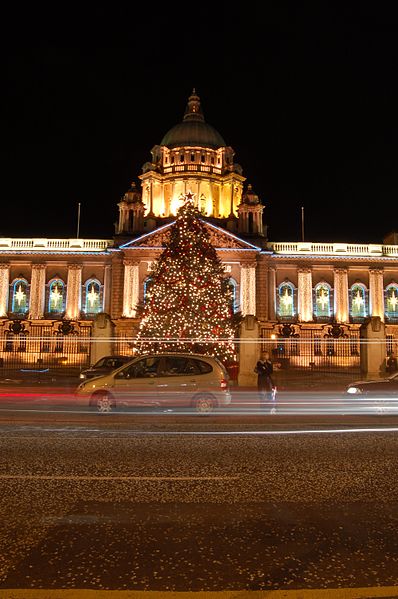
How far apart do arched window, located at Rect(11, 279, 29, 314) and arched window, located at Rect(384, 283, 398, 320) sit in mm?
35123

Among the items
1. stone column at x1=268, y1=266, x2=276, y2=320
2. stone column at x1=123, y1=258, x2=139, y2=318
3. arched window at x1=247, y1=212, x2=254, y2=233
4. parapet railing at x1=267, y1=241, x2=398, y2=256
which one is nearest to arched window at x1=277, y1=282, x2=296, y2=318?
stone column at x1=268, y1=266, x2=276, y2=320

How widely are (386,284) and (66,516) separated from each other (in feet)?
183

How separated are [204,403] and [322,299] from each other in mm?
43449

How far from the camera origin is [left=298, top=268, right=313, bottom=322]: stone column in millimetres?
55969

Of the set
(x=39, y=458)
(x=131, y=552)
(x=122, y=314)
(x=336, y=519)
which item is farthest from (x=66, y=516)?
(x=122, y=314)

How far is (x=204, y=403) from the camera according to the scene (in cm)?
1524

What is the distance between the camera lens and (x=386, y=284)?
2272 inches

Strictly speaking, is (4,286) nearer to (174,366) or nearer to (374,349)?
(374,349)

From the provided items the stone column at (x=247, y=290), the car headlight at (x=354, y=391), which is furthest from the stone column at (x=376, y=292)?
the car headlight at (x=354, y=391)

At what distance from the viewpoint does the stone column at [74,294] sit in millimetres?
55344

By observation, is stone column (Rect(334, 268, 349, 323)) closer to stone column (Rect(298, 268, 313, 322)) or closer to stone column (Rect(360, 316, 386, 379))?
stone column (Rect(298, 268, 313, 322))

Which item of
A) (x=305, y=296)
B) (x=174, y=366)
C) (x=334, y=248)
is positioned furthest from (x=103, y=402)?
(x=334, y=248)

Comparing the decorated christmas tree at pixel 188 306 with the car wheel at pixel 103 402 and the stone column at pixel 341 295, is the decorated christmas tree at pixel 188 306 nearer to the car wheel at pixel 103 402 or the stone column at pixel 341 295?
the car wheel at pixel 103 402

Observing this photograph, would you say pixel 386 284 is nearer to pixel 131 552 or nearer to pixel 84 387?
pixel 84 387
